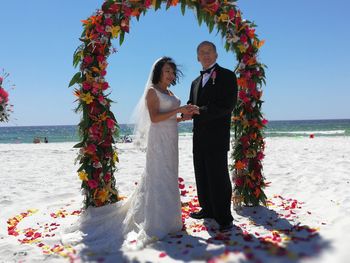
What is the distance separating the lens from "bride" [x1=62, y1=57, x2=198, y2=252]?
17.6ft

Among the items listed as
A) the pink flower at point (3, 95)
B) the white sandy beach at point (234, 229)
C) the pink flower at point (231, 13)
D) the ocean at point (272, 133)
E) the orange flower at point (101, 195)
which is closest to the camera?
the white sandy beach at point (234, 229)

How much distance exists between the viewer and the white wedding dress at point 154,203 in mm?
5332

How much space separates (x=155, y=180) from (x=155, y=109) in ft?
3.39

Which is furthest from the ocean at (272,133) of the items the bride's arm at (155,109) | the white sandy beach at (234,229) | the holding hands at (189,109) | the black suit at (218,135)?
the holding hands at (189,109)

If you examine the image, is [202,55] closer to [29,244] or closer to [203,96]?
[203,96]

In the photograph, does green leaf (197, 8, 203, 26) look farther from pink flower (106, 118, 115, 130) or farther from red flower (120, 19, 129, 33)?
pink flower (106, 118, 115, 130)

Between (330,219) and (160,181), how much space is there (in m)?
2.71

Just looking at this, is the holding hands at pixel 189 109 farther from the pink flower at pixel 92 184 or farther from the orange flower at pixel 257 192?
the orange flower at pixel 257 192

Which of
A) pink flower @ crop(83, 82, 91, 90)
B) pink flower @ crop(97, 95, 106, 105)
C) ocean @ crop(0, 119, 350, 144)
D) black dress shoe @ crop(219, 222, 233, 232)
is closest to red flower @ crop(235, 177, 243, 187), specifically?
black dress shoe @ crop(219, 222, 233, 232)

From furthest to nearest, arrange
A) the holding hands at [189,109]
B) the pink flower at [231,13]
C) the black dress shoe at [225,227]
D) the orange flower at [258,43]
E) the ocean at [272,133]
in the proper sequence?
the ocean at [272,133] → the orange flower at [258,43] → the pink flower at [231,13] → the black dress shoe at [225,227] → the holding hands at [189,109]

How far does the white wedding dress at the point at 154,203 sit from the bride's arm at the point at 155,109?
0.26 ft

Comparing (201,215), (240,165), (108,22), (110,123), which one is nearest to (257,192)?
(240,165)

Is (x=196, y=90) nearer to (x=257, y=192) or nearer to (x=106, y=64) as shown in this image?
(x=106, y=64)

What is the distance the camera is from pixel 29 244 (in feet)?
17.2
